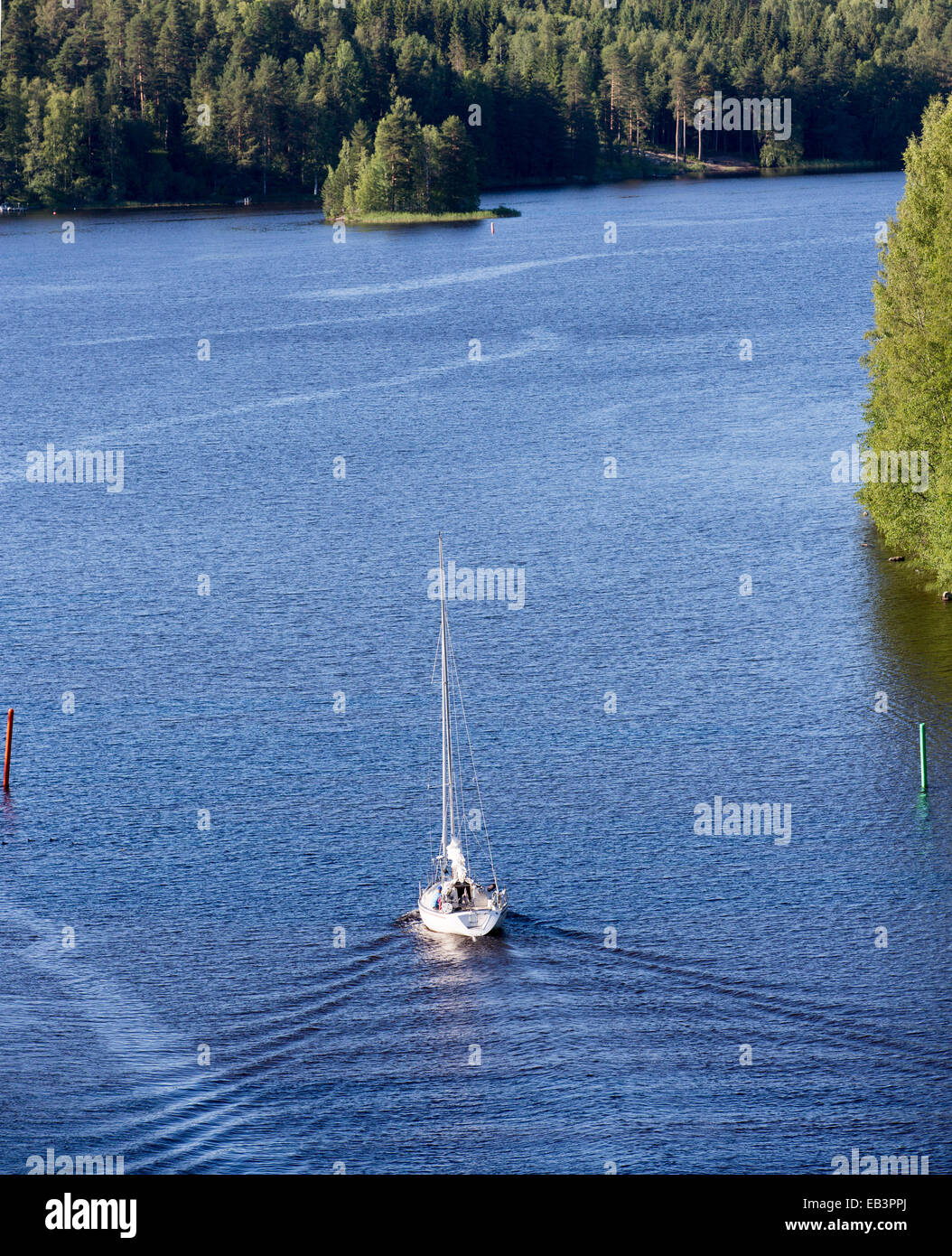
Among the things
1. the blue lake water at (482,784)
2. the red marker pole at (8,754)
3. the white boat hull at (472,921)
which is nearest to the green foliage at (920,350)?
the blue lake water at (482,784)

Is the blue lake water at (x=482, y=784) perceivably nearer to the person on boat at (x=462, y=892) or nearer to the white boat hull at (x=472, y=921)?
the white boat hull at (x=472, y=921)

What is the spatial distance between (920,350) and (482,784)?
34086 mm

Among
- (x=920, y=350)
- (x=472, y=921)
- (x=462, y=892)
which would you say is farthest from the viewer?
(x=920, y=350)

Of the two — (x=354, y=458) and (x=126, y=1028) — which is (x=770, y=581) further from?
(x=126, y=1028)

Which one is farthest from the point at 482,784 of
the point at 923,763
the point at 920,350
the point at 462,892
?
the point at 920,350

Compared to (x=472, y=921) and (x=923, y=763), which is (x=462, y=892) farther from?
(x=923, y=763)

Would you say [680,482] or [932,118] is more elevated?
[932,118]

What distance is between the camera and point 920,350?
8219cm

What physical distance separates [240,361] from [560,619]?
7320 cm

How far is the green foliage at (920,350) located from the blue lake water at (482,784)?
3604 mm

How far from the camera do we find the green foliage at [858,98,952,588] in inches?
3182

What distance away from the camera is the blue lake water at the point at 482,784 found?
43.2m

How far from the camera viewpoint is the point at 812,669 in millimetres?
73500
